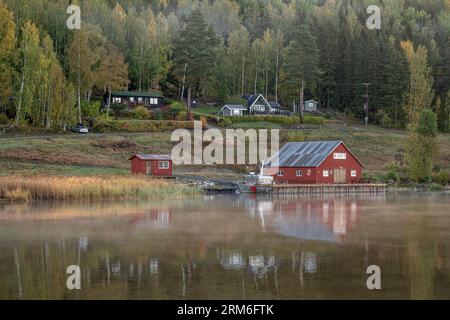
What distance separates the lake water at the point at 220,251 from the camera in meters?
18.6

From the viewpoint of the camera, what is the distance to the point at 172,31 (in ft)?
398

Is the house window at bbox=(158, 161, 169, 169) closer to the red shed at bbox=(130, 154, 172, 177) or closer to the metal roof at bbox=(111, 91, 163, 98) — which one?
the red shed at bbox=(130, 154, 172, 177)

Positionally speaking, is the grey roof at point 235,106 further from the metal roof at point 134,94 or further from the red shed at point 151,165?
the red shed at point 151,165

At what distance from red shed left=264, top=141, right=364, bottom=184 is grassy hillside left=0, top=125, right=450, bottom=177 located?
234 inches

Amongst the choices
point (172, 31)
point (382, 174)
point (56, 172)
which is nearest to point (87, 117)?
point (56, 172)

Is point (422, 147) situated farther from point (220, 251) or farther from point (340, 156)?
point (220, 251)

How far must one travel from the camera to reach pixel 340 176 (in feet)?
204

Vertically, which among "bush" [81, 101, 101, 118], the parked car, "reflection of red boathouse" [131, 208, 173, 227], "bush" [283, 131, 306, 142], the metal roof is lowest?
"reflection of red boathouse" [131, 208, 173, 227]

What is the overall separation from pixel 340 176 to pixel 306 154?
12.1 ft

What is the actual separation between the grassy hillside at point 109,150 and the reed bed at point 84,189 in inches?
327

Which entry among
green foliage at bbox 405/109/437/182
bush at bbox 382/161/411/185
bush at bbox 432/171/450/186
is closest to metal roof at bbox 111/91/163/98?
bush at bbox 382/161/411/185

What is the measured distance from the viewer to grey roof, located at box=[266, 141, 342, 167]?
61219 mm

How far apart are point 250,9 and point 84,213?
5248 inches
